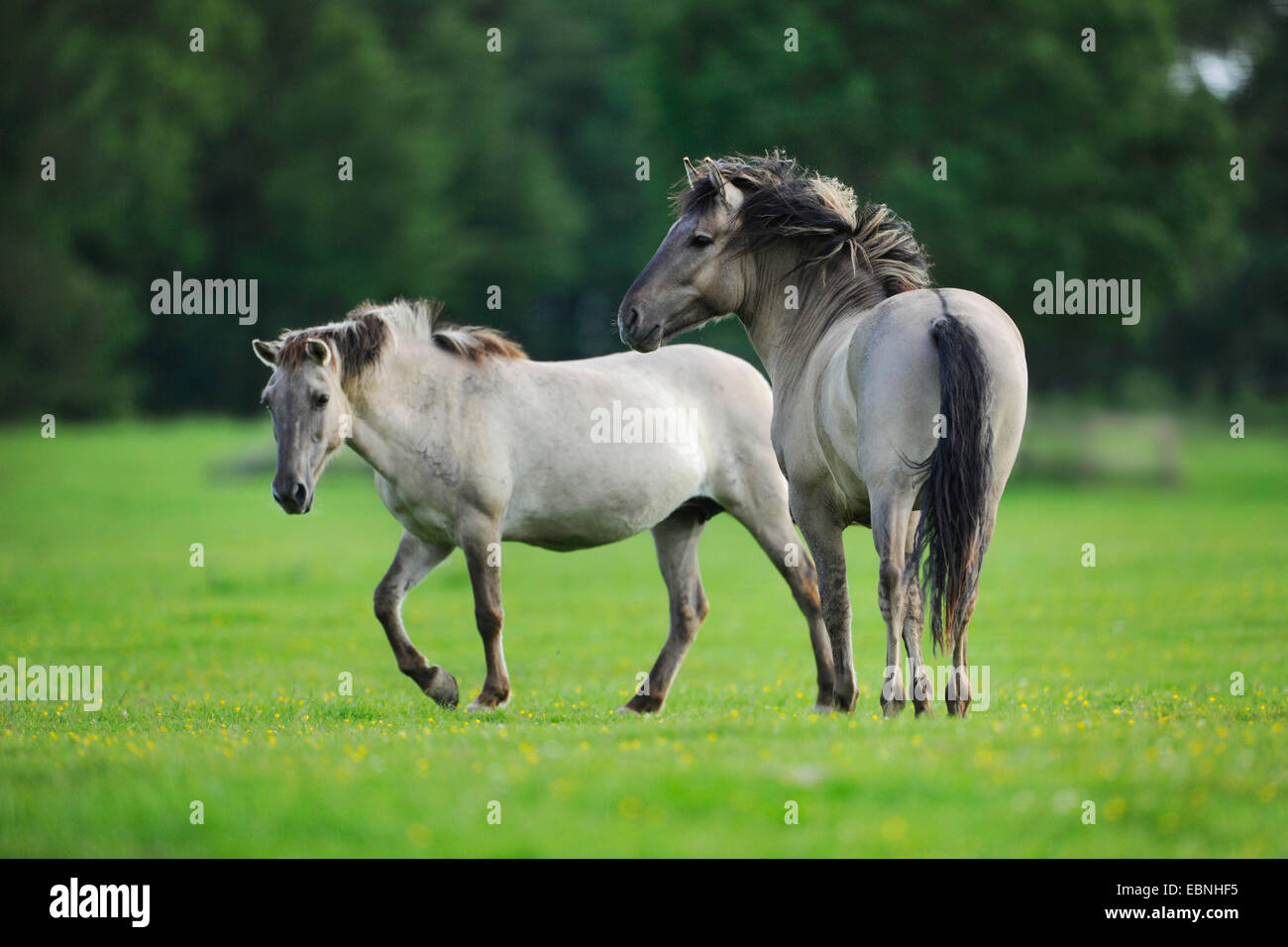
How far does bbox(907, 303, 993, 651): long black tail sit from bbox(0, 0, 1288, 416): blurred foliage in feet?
93.2

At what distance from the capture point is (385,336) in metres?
9.98

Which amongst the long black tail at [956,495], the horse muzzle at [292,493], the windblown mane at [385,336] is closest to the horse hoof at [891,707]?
the long black tail at [956,495]

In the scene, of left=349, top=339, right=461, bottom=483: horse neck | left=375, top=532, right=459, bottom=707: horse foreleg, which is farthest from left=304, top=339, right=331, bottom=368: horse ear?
left=375, top=532, right=459, bottom=707: horse foreleg

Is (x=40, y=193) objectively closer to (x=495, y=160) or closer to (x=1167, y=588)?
(x=495, y=160)

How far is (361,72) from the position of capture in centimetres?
5459

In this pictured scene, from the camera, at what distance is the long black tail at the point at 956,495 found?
24.1ft

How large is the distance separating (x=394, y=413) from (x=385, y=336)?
1.86ft

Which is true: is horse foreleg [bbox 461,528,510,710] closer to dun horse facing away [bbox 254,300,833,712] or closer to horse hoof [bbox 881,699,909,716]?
dun horse facing away [bbox 254,300,833,712]

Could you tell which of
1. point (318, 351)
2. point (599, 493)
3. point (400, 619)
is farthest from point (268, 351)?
point (599, 493)

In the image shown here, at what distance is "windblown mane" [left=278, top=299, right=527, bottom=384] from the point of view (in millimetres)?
9609

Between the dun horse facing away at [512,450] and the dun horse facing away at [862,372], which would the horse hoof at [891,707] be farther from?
the dun horse facing away at [512,450]

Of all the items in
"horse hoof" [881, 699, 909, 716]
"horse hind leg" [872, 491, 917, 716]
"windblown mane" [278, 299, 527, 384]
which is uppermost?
"windblown mane" [278, 299, 527, 384]

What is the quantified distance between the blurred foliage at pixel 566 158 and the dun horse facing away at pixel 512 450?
83.2 ft

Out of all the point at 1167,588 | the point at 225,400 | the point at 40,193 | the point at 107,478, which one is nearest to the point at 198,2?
the point at 40,193
